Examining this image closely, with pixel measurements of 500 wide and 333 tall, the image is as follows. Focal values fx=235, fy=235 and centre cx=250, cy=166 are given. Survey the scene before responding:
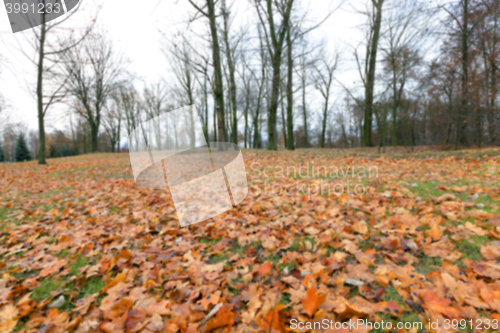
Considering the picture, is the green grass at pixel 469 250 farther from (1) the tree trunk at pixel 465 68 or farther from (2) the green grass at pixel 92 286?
(1) the tree trunk at pixel 465 68

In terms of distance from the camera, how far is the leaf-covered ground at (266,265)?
1.40 meters

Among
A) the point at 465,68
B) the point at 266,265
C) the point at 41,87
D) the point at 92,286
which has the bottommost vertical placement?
the point at 92,286

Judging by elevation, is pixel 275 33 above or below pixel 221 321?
above

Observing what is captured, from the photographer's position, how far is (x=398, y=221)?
2408 millimetres

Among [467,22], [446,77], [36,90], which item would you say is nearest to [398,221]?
[467,22]

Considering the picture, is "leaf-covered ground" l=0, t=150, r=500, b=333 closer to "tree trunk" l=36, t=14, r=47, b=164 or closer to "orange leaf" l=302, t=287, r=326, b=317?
"orange leaf" l=302, t=287, r=326, b=317

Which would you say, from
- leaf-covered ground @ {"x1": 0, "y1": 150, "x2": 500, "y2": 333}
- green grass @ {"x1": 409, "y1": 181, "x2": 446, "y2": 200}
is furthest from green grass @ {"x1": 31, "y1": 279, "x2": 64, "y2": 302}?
green grass @ {"x1": 409, "y1": 181, "x2": 446, "y2": 200}

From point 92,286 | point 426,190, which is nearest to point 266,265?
point 92,286

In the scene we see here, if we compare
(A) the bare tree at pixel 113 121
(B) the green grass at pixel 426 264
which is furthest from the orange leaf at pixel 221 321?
(A) the bare tree at pixel 113 121

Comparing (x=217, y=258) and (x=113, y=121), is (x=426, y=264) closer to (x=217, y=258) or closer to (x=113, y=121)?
(x=217, y=258)

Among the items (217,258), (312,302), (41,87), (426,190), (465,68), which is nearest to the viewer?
(312,302)

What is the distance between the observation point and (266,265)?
194cm

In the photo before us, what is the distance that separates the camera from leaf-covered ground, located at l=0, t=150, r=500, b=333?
1396mm

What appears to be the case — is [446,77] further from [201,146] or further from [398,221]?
[201,146]
